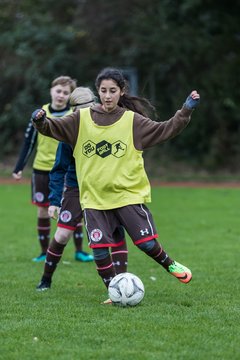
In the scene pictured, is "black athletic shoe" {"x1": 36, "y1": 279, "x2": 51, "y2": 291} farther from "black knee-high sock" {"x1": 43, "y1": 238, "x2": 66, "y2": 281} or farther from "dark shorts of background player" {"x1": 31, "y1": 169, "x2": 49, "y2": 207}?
"dark shorts of background player" {"x1": 31, "y1": 169, "x2": 49, "y2": 207}

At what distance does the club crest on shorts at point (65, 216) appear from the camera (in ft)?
22.4

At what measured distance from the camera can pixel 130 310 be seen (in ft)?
19.2

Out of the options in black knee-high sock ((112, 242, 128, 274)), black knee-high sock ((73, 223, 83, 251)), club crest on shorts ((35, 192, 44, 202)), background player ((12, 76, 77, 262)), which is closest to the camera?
black knee-high sock ((112, 242, 128, 274))

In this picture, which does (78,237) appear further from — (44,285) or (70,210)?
(70,210)

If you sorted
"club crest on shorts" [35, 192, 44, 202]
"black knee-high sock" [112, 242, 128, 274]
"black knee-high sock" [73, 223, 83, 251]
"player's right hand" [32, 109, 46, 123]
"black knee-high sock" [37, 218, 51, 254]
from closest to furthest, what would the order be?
"player's right hand" [32, 109, 46, 123] < "black knee-high sock" [112, 242, 128, 274] < "club crest on shorts" [35, 192, 44, 202] < "black knee-high sock" [37, 218, 51, 254] < "black knee-high sock" [73, 223, 83, 251]

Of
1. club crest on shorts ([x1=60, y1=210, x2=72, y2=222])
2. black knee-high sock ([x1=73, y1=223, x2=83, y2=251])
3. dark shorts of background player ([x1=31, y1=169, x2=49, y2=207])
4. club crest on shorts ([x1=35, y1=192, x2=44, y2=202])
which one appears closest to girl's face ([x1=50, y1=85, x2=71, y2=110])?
dark shorts of background player ([x1=31, y1=169, x2=49, y2=207])

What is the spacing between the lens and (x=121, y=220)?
19.9 feet

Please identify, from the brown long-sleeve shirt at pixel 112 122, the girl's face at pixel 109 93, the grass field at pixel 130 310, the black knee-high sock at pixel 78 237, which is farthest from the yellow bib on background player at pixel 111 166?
the black knee-high sock at pixel 78 237

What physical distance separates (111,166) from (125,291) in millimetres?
992

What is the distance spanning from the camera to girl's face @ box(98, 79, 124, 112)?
5.99m

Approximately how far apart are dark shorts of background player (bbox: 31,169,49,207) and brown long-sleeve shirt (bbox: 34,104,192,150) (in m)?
2.97

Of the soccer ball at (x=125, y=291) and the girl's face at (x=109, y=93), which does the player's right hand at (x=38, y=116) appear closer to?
the girl's face at (x=109, y=93)

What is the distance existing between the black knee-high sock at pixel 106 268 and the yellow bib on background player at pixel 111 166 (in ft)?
1.48

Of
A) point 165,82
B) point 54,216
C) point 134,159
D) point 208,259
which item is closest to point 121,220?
point 134,159
